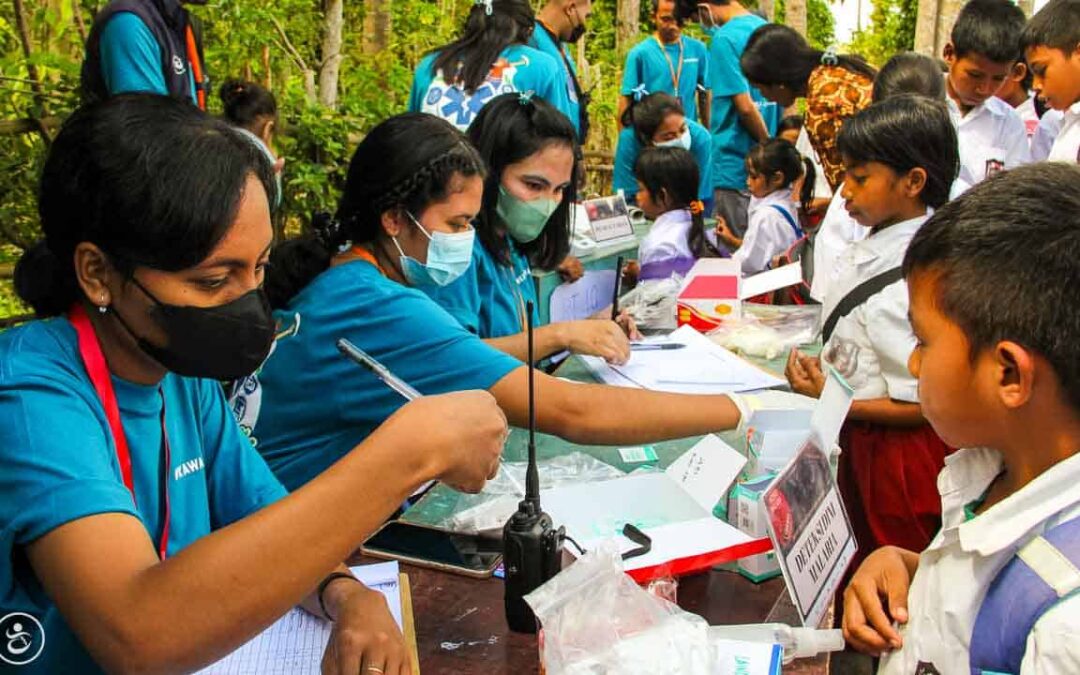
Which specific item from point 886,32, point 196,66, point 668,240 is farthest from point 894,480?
point 886,32

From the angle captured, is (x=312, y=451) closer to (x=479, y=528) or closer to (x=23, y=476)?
(x=479, y=528)

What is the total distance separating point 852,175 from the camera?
2346mm

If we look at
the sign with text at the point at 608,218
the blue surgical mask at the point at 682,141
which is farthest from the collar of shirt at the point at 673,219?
the blue surgical mask at the point at 682,141

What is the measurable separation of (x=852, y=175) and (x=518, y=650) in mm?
1549

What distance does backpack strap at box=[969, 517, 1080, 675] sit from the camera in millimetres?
994

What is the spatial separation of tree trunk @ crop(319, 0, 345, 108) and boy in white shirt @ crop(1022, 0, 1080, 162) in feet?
14.3

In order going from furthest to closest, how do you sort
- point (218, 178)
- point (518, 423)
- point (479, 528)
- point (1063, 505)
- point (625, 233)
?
point (625, 233) < point (518, 423) < point (479, 528) < point (218, 178) < point (1063, 505)

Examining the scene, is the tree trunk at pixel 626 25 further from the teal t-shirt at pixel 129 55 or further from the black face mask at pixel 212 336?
the black face mask at pixel 212 336

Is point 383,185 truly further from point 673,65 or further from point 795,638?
point 673,65

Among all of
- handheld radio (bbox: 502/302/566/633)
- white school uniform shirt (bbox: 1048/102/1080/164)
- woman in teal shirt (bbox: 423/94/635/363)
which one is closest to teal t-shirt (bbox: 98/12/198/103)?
woman in teal shirt (bbox: 423/94/635/363)

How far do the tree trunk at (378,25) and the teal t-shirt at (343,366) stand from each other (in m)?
6.29

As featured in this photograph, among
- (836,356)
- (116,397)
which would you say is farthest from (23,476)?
(836,356)

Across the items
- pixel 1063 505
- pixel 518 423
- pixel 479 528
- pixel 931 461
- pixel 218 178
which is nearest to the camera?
pixel 1063 505

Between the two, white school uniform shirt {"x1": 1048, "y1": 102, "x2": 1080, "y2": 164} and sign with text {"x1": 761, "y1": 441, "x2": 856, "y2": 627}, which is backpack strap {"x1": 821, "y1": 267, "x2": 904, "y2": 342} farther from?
white school uniform shirt {"x1": 1048, "y1": 102, "x2": 1080, "y2": 164}
